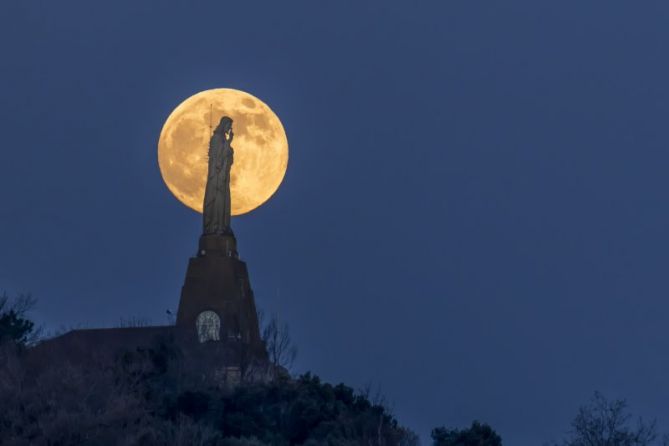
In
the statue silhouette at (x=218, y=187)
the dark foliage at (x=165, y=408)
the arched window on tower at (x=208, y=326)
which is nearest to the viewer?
the dark foliage at (x=165, y=408)

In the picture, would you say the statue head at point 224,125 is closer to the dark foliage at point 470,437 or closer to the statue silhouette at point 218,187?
the statue silhouette at point 218,187

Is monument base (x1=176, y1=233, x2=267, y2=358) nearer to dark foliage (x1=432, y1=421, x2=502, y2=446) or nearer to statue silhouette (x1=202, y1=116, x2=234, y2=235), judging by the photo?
statue silhouette (x1=202, y1=116, x2=234, y2=235)

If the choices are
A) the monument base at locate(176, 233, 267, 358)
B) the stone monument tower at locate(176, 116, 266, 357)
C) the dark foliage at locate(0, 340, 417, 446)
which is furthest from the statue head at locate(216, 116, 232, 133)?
the dark foliage at locate(0, 340, 417, 446)

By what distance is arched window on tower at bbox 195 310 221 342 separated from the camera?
225 ft

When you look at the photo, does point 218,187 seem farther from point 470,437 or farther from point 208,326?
point 470,437

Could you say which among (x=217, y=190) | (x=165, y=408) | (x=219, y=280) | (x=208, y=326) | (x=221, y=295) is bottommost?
(x=165, y=408)

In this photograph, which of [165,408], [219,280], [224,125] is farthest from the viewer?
[224,125]

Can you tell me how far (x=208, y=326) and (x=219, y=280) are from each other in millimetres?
1749

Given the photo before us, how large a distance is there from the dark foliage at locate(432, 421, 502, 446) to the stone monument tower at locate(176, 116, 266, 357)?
938 centimetres

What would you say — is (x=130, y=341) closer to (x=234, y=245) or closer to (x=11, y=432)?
(x=234, y=245)

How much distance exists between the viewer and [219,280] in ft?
230

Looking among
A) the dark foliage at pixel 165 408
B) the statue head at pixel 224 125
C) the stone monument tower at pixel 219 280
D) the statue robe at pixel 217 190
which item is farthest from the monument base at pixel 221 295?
the dark foliage at pixel 165 408

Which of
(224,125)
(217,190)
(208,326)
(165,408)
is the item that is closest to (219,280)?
(208,326)

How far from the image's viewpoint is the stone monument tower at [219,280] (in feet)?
226
